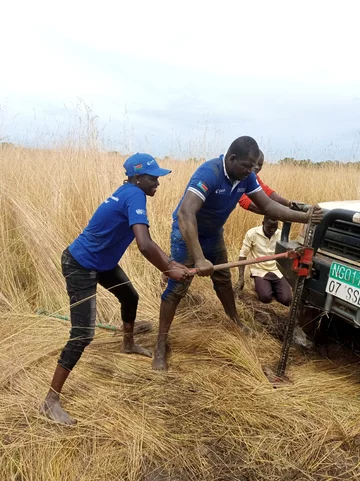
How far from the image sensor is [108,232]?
250 centimetres

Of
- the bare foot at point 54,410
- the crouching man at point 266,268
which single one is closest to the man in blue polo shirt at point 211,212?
the bare foot at point 54,410

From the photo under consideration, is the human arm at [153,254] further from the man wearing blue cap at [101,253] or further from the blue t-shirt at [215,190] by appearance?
the blue t-shirt at [215,190]

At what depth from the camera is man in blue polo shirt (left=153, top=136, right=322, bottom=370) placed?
2.69m

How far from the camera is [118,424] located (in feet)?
7.49

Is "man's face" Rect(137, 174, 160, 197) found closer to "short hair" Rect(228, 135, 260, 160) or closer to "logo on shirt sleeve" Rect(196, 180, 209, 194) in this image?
"logo on shirt sleeve" Rect(196, 180, 209, 194)

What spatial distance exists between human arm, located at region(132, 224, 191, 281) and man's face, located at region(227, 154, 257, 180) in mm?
782

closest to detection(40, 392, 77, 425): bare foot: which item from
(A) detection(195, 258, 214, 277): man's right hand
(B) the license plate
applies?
(A) detection(195, 258, 214, 277): man's right hand

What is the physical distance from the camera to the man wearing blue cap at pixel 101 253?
237cm

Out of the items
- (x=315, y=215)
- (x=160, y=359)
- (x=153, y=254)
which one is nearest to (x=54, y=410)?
(x=160, y=359)

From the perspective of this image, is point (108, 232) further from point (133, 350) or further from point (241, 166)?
point (133, 350)

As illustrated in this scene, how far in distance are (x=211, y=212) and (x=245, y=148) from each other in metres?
0.54

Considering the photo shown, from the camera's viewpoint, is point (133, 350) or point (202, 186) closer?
point (202, 186)

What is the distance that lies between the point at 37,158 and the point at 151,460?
4.53 metres

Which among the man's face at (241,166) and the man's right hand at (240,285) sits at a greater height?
the man's face at (241,166)
